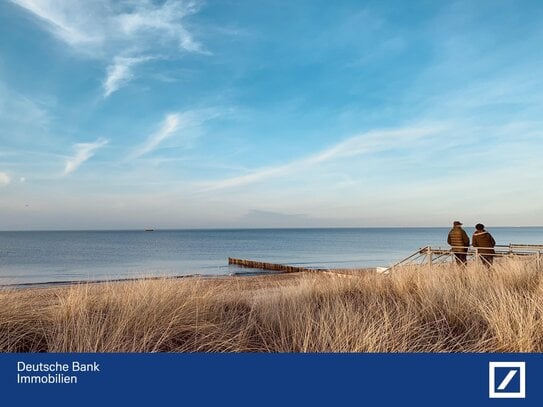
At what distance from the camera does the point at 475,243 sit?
13.4 meters

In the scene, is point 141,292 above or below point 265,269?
above

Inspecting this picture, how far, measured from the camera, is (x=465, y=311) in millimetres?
5949

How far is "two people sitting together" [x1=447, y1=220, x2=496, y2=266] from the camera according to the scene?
12.8 metres

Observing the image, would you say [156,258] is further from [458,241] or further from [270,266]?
[458,241]

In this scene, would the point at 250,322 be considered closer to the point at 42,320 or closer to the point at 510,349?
the point at 42,320

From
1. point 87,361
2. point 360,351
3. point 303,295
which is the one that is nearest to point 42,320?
point 87,361

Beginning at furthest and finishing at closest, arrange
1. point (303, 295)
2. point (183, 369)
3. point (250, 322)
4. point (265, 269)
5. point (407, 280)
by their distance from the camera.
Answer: point (265, 269), point (407, 280), point (303, 295), point (250, 322), point (183, 369)

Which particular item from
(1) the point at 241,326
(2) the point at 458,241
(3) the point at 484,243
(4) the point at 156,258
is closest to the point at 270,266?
(4) the point at 156,258

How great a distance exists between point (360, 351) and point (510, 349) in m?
1.63

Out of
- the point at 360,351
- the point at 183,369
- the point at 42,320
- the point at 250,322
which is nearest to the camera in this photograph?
the point at 183,369

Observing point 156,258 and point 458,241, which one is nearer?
point 458,241

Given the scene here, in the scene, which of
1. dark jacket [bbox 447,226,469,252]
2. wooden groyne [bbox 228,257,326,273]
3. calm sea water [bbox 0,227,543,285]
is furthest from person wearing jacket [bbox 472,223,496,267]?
wooden groyne [bbox 228,257,326,273]

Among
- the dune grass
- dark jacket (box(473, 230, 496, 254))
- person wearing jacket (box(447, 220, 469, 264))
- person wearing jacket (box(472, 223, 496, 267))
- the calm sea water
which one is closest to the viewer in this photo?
the dune grass

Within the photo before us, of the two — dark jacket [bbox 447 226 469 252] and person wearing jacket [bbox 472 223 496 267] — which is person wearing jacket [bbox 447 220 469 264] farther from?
person wearing jacket [bbox 472 223 496 267]
